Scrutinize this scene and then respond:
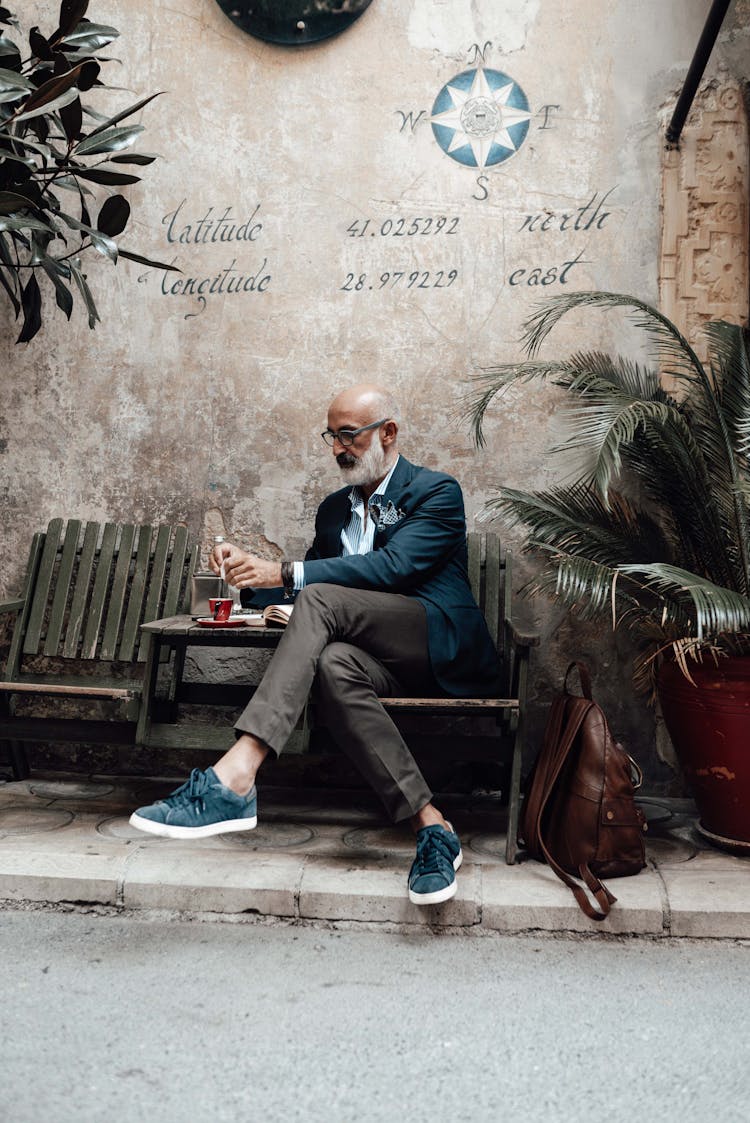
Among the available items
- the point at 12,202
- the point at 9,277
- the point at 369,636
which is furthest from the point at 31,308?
the point at 369,636

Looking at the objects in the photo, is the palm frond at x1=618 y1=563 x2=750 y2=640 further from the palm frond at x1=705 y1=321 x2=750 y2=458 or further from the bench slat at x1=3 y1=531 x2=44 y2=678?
the bench slat at x1=3 y1=531 x2=44 y2=678

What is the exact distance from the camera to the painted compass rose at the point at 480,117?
418 cm

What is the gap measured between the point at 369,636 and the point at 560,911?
1.05 metres

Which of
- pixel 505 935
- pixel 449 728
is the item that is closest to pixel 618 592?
pixel 449 728

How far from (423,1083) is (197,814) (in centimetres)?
Result: 100

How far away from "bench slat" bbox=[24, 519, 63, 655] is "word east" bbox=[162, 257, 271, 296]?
1207 mm

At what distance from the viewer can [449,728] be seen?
13.5 ft

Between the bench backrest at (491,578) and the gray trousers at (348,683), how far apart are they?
2.30 ft

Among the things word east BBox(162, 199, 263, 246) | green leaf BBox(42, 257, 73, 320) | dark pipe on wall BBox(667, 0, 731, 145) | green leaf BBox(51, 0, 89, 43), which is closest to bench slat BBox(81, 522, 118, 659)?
green leaf BBox(42, 257, 73, 320)

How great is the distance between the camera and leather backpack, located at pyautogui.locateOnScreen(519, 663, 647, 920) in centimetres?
300

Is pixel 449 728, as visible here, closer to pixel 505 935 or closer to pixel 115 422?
pixel 505 935

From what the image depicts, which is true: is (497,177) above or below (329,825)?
above

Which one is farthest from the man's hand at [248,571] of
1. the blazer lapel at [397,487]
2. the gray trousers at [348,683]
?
the blazer lapel at [397,487]

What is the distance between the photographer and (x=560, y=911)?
285 cm
